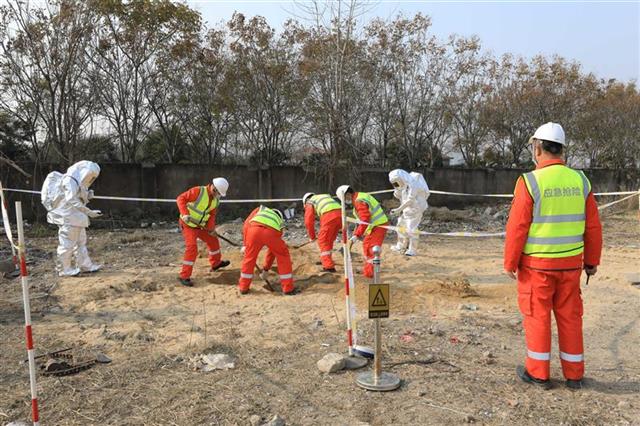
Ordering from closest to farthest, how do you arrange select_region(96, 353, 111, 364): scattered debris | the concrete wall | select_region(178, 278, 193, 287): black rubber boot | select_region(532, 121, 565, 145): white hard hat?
select_region(532, 121, 565, 145): white hard hat, select_region(96, 353, 111, 364): scattered debris, select_region(178, 278, 193, 287): black rubber boot, the concrete wall

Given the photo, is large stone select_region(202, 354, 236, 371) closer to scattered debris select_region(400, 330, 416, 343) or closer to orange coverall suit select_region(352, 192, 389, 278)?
scattered debris select_region(400, 330, 416, 343)

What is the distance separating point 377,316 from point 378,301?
0.11 metres

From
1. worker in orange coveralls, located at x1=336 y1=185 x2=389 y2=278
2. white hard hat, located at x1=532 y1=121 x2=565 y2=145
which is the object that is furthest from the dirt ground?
white hard hat, located at x1=532 y1=121 x2=565 y2=145

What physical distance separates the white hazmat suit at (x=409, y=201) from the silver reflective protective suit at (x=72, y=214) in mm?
5441

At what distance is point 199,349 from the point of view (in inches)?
184

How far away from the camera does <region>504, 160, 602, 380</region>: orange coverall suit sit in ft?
12.4

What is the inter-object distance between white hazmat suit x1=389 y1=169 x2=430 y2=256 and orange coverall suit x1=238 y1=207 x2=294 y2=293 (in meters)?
3.63

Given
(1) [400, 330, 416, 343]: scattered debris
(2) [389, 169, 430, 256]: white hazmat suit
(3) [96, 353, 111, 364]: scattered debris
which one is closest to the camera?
(3) [96, 353, 111, 364]: scattered debris

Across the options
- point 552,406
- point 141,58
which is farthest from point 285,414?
point 141,58

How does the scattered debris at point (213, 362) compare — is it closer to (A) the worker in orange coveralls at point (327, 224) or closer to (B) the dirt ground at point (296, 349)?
(B) the dirt ground at point (296, 349)

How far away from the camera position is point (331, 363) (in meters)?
4.09

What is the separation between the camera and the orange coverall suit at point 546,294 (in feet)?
12.4

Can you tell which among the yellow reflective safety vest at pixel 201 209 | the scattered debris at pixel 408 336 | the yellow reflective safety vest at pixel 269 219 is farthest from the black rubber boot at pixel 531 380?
the yellow reflective safety vest at pixel 201 209

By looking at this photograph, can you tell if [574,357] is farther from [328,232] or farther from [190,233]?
[190,233]
